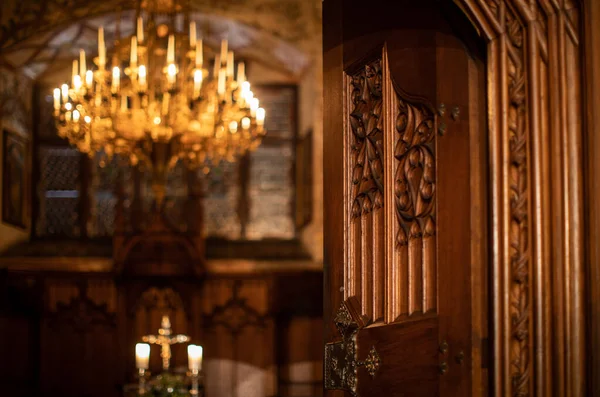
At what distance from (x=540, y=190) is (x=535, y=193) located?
0.5 inches

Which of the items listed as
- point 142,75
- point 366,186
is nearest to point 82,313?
point 142,75

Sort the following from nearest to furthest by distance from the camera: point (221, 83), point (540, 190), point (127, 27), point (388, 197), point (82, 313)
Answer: point (540, 190), point (388, 197), point (221, 83), point (82, 313), point (127, 27)

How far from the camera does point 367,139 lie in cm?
245

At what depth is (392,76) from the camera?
2.31 metres

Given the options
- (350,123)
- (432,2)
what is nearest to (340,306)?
(350,123)

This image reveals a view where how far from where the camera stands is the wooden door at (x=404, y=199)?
2.01 meters

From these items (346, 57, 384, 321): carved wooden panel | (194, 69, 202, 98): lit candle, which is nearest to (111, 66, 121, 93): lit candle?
(194, 69, 202, 98): lit candle

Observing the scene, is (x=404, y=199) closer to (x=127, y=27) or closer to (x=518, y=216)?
(x=518, y=216)

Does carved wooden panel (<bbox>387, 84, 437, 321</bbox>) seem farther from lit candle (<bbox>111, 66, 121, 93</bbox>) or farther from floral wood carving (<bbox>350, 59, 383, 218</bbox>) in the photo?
lit candle (<bbox>111, 66, 121, 93</bbox>)

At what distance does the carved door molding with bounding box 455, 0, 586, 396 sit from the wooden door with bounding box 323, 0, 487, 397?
10cm

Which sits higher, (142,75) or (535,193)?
(142,75)

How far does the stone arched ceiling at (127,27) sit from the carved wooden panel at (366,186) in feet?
16.1

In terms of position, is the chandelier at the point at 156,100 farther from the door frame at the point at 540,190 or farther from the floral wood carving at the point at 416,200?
the door frame at the point at 540,190

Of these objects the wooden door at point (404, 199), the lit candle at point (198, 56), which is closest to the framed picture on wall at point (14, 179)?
the lit candle at point (198, 56)
